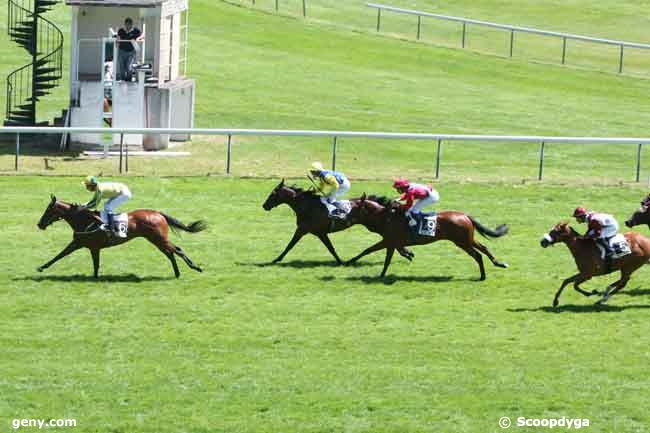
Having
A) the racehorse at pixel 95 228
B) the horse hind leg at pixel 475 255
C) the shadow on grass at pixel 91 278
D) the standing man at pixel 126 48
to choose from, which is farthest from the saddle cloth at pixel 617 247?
the standing man at pixel 126 48

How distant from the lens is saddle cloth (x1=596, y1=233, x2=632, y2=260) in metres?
18.5

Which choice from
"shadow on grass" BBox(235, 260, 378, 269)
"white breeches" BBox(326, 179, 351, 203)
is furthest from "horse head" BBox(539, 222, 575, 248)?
"white breeches" BBox(326, 179, 351, 203)

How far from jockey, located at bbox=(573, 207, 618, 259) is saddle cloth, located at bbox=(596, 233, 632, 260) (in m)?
0.04

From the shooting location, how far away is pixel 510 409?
15.1m

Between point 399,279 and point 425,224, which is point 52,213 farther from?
point 425,224

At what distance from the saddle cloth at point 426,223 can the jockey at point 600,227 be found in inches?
88.3

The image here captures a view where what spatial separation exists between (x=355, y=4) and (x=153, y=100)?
19.9 m

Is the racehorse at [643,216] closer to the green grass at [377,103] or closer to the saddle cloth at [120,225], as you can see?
the green grass at [377,103]

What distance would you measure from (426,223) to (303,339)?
3.48m

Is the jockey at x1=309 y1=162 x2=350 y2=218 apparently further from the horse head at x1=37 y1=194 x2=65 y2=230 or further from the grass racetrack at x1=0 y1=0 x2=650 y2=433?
the horse head at x1=37 y1=194 x2=65 y2=230

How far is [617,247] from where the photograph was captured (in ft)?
60.5

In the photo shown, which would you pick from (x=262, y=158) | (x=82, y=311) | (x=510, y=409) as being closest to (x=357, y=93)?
(x=262, y=158)

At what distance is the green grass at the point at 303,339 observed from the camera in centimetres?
1498

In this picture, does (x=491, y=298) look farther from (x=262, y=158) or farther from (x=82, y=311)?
(x=262, y=158)
